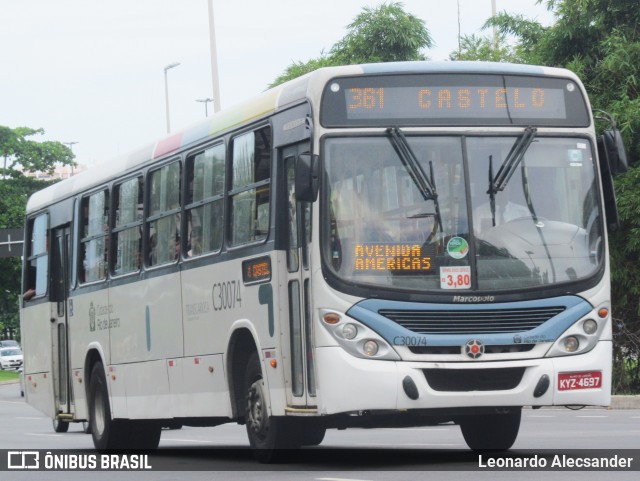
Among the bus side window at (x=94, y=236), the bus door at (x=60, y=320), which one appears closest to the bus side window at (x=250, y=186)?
the bus side window at (x=94, y=236)

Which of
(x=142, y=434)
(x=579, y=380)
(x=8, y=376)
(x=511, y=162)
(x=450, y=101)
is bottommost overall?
(x=142, y=434)

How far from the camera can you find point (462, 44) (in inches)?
1596

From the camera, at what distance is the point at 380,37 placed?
43.2 m

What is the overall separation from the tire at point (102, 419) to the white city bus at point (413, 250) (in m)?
4.06

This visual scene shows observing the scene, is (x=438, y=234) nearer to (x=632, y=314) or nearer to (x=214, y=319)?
(x=214, y=319)

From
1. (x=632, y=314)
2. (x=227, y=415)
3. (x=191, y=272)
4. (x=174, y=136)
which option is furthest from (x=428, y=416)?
(x=632, y=314)

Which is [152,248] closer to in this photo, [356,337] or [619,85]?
[356,337]

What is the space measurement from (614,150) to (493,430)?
10.0 feet

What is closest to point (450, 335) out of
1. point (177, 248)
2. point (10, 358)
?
point (177, 248)

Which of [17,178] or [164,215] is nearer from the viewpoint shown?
[164,215]

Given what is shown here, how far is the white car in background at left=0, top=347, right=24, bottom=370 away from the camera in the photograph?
8206 centimetres

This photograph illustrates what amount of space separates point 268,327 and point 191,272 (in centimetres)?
211

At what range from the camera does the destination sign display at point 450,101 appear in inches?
514

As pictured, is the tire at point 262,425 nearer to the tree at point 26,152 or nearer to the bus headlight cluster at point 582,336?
the bus headlight cluster at point 582,336
